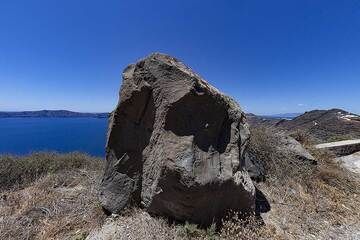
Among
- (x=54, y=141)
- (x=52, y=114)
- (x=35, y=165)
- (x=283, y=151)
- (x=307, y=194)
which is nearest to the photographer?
(x=307, y=194)

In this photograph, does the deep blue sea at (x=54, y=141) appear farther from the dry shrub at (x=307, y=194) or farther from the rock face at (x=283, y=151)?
the dry shrub at (x=307, y=194)

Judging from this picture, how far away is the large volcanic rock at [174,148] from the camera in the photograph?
3.97 m

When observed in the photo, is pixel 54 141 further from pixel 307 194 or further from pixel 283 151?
pixel 307 194

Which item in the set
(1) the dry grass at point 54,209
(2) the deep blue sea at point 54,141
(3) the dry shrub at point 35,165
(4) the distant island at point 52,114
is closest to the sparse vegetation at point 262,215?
(1) the dry grass at point 54,209

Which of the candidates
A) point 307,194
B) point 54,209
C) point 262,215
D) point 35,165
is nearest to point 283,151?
point 307,194

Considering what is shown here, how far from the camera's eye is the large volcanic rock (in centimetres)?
397

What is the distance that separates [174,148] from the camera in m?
4.00

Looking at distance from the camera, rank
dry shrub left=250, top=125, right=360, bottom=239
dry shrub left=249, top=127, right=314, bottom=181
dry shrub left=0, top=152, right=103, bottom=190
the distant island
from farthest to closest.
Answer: the distant island
dry shrub left=0, top=152, right=103, bottom=190
dry shrub left=249, top=127, right=314, bottom=181
dry shrub left=250, top=125, right=360, bottom=239

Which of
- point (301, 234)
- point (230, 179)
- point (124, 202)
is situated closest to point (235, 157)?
point (230, 179)

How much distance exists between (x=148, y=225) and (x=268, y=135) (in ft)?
13.3

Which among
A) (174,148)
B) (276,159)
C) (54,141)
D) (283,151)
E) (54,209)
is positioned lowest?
(54,141)

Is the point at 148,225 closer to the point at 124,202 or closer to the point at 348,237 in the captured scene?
the point at 124,202

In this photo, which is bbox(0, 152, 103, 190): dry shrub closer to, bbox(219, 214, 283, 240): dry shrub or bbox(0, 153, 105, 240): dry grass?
bbox(0, 153, 105, 240): dry grass

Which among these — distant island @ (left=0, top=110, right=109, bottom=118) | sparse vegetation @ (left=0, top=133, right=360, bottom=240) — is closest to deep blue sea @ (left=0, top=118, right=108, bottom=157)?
sparse vegetation @ (left=0, top=133, right=360, bottom=240)
